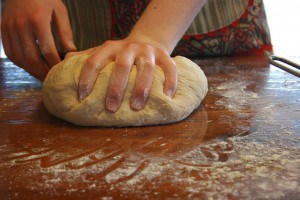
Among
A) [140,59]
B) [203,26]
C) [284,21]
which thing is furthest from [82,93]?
[284,21]

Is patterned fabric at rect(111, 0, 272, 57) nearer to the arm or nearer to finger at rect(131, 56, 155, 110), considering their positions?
the arm

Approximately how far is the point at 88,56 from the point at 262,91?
0.59 metres

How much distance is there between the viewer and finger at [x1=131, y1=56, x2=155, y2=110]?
967 mm

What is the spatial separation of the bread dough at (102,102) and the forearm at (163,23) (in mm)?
129

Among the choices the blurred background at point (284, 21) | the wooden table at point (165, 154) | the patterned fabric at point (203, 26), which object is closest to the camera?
the wooden table at point (165, 154)

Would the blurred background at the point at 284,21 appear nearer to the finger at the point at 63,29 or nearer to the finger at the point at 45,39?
the finger at the point at 63,29

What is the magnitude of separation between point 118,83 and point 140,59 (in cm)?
9

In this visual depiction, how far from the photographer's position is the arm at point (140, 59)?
0.97 meters

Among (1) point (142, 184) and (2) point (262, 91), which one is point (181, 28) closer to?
(2) point (262, 91)

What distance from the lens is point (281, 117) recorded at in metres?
1.02

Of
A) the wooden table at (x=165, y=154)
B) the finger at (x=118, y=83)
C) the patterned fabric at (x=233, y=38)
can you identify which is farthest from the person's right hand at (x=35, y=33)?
the patterned fabric at (x=233, y=38)

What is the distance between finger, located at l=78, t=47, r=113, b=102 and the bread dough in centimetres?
1

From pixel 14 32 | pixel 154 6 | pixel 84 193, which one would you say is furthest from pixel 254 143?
pixel 14 32

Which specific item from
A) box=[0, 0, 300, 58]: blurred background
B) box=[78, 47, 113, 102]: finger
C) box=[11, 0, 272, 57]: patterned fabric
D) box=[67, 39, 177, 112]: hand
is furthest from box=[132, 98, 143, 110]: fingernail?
box=[0, 0, 300, 58]: blurred background
